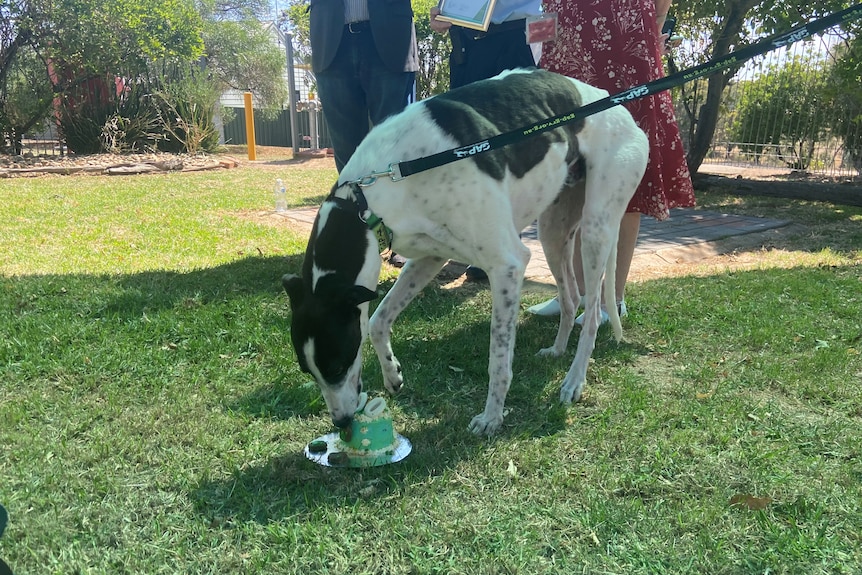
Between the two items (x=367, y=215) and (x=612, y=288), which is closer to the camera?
(x=367, y=215)

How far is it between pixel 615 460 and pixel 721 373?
3.69 feet

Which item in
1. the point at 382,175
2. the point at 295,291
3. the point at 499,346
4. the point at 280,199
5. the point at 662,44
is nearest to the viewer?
the point at 295,291

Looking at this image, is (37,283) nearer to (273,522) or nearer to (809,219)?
(273,522)

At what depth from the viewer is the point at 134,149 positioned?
14.7 m

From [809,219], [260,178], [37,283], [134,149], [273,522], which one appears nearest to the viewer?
[273,522]

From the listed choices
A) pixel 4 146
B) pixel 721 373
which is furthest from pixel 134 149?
pixel 721 373

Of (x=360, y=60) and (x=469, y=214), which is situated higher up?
(x=360, y=60)

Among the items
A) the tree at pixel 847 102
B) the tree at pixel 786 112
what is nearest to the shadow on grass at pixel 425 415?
the tree at pixel 847 102

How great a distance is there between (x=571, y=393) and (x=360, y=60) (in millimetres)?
2717

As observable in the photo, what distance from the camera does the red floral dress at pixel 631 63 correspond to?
3.64 meters

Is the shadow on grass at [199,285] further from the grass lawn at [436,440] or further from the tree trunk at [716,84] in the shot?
the tree trunk at [716,84]

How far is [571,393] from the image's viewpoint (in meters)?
3.02

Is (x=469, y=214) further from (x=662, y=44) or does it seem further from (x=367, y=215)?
(x=662, y=44)

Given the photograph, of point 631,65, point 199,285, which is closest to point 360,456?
point 199,285
